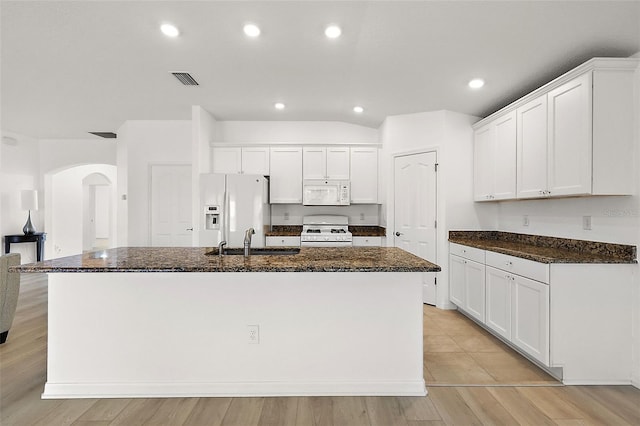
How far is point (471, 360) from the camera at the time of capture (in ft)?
8.77

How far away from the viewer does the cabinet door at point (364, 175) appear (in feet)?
16.3

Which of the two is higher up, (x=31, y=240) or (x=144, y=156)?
(x=144, y=156)

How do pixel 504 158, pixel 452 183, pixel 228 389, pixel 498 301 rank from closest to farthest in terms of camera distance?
pixel 228 389
pixel 498 301
pixel 504 158
pixel 452 183

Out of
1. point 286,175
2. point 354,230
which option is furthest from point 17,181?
point 354,230

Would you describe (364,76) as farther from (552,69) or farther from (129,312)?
(129,312)

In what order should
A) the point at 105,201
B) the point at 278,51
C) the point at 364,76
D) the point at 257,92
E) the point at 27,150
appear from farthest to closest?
the point at 105,201 < the point at 27,150 < the point at 257,92 < the point at 364,76 < the point at 278,51

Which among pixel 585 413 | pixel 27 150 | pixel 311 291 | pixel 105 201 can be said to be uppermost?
pixel 27 150

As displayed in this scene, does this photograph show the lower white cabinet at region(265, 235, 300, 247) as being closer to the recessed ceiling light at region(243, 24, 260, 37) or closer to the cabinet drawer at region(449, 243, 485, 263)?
the cabinet drawer at region(449, 243, 485, 263)

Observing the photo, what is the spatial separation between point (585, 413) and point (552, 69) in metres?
2.70

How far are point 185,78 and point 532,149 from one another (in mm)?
3571

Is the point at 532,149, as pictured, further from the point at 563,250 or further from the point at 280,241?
the point at 280,241

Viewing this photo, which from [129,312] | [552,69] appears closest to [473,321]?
[552,69]

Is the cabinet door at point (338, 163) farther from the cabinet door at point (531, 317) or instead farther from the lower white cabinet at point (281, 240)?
the cabinet door at point (531, 317)

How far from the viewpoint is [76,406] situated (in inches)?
79.7
